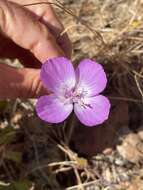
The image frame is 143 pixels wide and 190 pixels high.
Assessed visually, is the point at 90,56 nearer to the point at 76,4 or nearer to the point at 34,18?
the point at 76,4

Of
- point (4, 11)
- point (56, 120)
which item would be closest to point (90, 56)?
point (4, 11)

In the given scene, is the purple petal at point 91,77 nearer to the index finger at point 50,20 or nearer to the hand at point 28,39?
the hand at point 28,39

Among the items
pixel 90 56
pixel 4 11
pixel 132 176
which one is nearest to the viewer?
pixel 4 11

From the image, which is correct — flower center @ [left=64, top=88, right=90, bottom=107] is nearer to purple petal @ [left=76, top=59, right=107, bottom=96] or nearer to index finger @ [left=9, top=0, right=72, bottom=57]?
purple petal @ [left=76, top=59, right=107, bottom=96]

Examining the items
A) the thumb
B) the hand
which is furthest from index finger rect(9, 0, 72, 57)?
the thumb

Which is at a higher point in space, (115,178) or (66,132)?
(66,132)

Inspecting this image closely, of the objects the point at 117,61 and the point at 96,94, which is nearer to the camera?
the point at 96,94

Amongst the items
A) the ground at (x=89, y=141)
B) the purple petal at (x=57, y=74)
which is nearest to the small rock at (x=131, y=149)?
the ground at (x=89, y=141)
